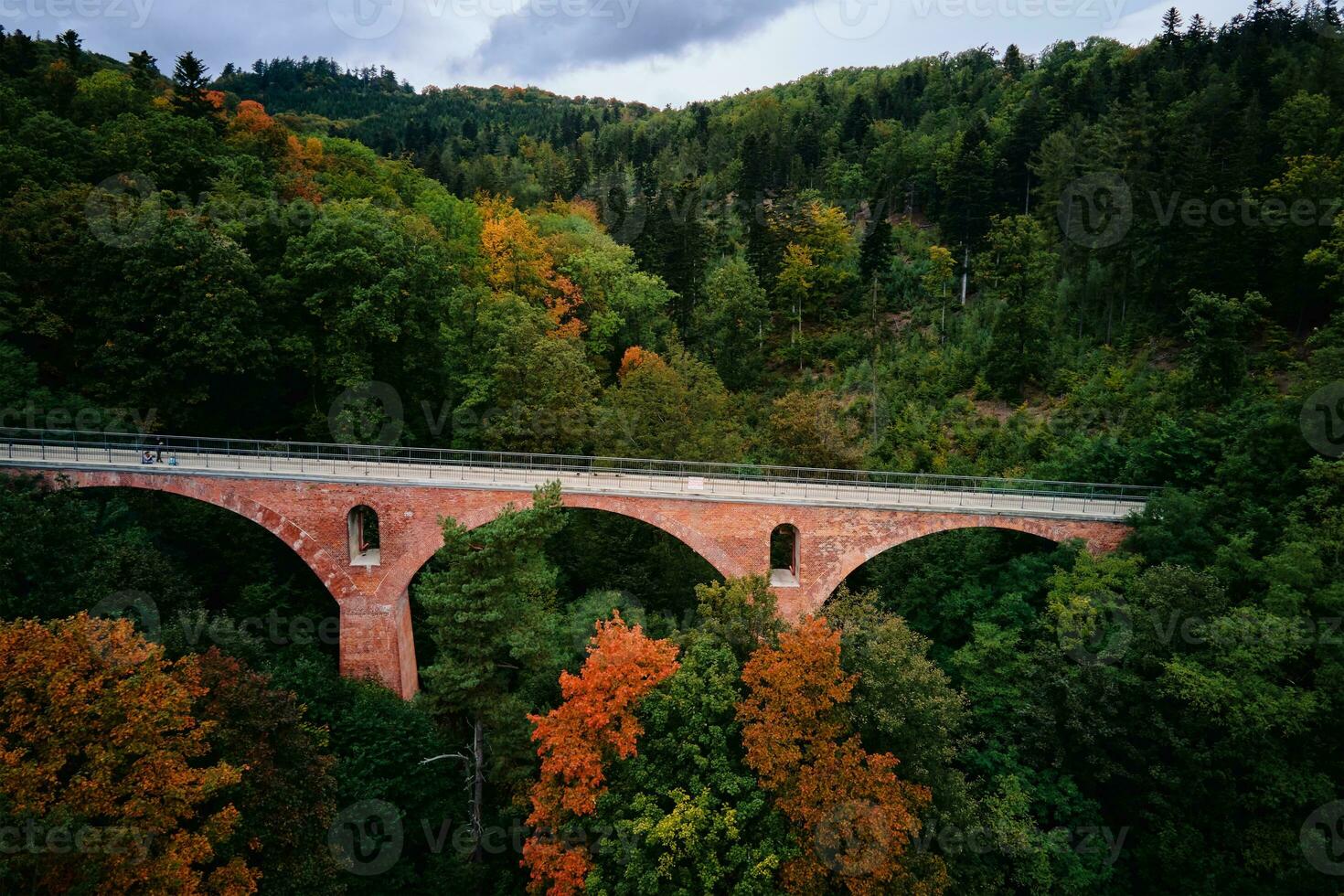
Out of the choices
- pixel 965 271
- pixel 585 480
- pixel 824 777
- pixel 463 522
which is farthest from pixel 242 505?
pixel 965 271

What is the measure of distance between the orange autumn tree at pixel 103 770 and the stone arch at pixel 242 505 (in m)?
9.53

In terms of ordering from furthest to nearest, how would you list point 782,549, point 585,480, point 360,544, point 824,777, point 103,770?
point 782,549
point 360,544
point 585,480
point 824,777
point 103,770

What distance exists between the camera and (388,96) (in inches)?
4961

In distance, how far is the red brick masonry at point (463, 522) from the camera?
26.0 metres

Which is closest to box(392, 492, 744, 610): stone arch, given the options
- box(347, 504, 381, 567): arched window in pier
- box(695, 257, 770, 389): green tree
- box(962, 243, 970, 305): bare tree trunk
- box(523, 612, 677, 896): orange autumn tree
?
box(347, 504, 381, 567): arched window in pier

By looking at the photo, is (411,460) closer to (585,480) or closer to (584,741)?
(585,480)

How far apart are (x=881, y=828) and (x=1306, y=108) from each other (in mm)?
38570

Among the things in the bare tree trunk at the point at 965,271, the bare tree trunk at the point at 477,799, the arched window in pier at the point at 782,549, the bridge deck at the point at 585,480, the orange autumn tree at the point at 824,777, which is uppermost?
the bare tree trunk at the point at 965,271

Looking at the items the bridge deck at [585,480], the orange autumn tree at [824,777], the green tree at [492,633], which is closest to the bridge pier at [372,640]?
the green tree at [492,633]

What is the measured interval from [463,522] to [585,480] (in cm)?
440

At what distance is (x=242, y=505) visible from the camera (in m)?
25.8

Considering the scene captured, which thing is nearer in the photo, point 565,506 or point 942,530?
point 565,506

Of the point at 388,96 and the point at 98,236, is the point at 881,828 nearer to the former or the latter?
the point at 98,236

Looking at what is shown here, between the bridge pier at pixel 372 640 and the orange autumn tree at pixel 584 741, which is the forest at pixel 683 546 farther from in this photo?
the bridge pier at pixel 372 640
